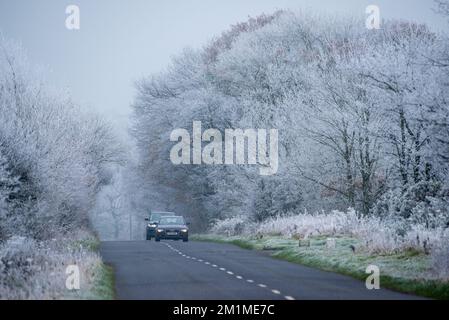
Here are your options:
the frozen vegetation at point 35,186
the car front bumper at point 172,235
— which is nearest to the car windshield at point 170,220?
the car front bumper at point 172,235

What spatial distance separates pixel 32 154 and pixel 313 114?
52.4 ft

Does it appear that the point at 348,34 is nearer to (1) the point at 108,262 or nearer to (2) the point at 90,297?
(1) the point at 108,262

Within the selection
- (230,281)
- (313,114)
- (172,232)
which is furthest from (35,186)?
(172,232)

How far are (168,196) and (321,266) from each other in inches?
1702

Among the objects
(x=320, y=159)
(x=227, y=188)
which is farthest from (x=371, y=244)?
(x=227, y=188)

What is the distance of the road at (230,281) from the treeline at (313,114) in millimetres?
4587

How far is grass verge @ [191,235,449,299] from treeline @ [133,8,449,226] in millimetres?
2399

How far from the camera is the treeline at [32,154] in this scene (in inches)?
939

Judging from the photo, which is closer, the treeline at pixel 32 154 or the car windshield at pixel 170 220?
the treeline at pixel 32 154

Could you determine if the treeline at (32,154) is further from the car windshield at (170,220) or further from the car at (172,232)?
the car windshield at (170,220)

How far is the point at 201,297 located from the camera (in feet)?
48.0

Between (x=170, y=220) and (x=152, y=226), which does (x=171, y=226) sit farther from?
(x=152, y=226)

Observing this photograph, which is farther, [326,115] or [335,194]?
[335,194]

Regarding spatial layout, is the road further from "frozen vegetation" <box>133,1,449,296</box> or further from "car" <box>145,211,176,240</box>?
"car" <box>145,211,176,240</box>
